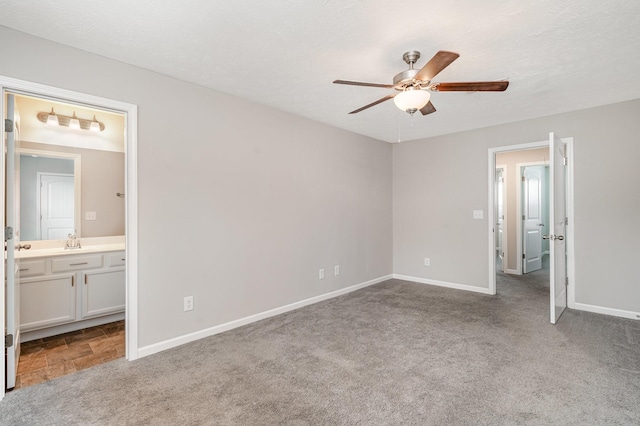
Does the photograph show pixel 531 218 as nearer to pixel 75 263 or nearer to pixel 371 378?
pixel 371 378

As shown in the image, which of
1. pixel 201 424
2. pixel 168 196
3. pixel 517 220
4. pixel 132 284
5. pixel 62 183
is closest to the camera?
pixel 201 424

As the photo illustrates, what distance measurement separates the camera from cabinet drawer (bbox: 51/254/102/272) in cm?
306

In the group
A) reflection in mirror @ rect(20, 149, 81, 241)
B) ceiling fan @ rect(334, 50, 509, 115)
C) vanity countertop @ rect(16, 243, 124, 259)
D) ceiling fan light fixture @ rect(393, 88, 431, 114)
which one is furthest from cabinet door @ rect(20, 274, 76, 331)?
ceiling fan light fixture @ rect(393, 88, 431, 114)

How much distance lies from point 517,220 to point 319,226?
403 cm

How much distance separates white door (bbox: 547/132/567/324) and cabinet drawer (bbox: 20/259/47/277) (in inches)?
198

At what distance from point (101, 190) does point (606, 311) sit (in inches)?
239

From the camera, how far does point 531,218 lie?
19.6 ft

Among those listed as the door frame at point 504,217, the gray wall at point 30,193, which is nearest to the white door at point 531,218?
the door frame at point 504,217

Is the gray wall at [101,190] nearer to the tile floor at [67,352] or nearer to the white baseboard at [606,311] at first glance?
the tile floor at [67,352]

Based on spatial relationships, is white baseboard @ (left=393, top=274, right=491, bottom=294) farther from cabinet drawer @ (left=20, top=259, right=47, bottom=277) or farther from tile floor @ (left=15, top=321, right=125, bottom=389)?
cabinet drawer @ (left=20, top=259, right=47, bottom=277)

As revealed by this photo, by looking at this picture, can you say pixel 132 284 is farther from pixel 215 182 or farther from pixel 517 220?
pixel 517 220

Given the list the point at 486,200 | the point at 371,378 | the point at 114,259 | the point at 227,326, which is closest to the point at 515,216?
the point at 486,200

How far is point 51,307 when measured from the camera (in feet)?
9.93

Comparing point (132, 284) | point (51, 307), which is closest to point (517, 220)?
point (132, 284)
